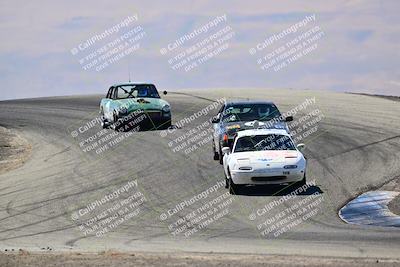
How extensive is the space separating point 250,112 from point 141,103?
609 cm

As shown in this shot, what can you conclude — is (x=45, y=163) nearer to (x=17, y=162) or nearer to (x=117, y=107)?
(x=17, y=162)

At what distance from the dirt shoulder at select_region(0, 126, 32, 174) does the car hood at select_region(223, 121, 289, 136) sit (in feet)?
19.5

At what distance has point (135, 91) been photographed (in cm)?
2784

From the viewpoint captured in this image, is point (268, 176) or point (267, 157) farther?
point (267, 157)

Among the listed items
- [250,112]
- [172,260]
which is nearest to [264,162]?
[250,112]

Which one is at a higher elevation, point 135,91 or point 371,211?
point 135,91

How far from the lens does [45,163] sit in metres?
22.7

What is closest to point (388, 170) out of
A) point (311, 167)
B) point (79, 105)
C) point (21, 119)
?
point (311, 167)

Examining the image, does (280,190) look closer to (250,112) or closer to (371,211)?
(371,211)

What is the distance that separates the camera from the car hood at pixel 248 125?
2111 centimetres

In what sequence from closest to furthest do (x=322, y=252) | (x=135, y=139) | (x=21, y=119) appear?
(x=322, y=252), (x=135, y=139), (x=21, y=119)

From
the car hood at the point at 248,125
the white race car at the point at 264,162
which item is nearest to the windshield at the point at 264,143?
the white race car at the point at 264,162

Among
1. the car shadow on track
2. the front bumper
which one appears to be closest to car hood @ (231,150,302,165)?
the front bumper

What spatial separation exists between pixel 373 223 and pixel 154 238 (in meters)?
4.10
